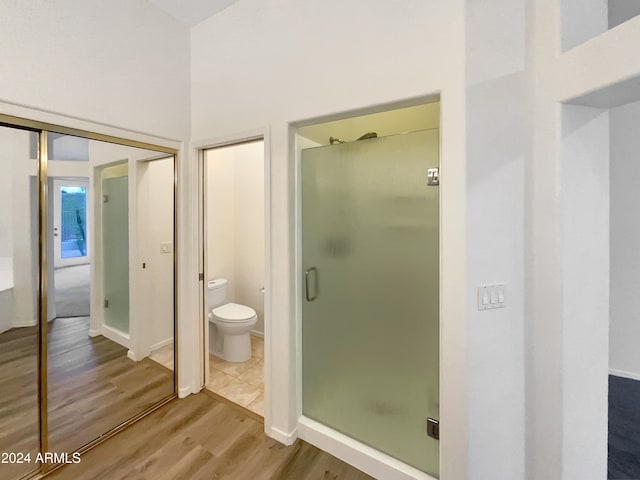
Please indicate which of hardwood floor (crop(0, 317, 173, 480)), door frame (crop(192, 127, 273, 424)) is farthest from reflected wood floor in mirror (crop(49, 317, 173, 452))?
door frame (crop(192, 127, 273, 424))

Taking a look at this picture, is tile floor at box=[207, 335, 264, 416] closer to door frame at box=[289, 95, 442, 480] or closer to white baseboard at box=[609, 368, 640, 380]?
door frame at box=[289, 95, 442, 480]

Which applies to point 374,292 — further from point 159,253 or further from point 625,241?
point 625,241

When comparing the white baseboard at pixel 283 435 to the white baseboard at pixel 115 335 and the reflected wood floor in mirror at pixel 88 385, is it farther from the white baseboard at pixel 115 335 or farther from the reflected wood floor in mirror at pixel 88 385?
the white baseboard at pixel 115 335

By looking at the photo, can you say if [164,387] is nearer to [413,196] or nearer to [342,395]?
[342,395]

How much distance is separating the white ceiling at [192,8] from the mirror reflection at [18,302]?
132cm

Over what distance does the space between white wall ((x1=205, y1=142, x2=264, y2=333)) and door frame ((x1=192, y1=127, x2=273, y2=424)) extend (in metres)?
0.99

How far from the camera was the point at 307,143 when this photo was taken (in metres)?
1.91

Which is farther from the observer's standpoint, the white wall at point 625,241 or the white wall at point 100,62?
the white wall at point 625,241

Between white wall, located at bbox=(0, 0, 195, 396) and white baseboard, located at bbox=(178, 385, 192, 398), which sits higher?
white wall, located at bbox=(0, 0, 195, 396)

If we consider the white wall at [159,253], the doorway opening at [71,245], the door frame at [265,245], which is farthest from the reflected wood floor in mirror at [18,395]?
the door frame at [265,245]

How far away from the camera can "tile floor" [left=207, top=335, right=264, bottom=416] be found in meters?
2.21

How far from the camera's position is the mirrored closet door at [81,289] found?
1509 millimetres

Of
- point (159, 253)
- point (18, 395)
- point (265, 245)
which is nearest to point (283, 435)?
point (265, 245)

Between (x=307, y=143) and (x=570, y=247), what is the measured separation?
1.59m
